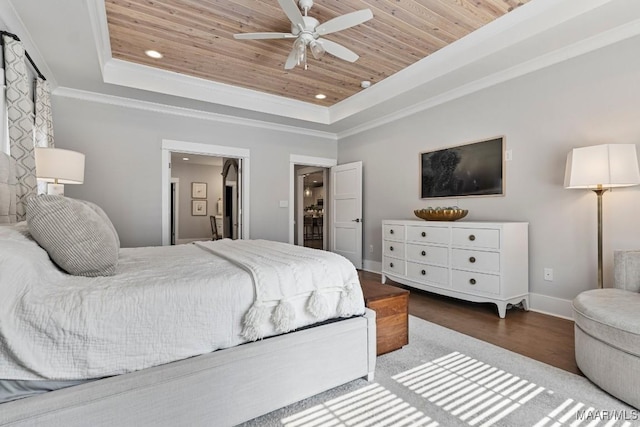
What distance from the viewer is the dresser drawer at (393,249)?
395 cm

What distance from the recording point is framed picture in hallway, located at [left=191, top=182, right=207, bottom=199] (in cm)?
931

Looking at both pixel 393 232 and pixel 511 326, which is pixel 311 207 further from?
pixel 511 326

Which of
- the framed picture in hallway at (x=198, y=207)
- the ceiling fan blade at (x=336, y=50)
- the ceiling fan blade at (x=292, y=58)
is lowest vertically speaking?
the framed picture in hallway at (x=198, y=207)

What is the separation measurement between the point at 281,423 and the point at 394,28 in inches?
125

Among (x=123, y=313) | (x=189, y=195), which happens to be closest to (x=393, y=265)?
(x=123, y=313)

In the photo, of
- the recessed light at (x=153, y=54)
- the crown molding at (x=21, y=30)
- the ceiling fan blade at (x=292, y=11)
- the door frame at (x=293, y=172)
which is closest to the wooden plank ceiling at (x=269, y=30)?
the recessed light at (x=153, y=54)

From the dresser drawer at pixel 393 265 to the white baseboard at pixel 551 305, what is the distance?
4.52ft

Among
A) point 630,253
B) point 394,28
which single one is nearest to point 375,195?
point 394,28

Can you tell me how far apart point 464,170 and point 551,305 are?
170 centimetres

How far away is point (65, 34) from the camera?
258 centimetres

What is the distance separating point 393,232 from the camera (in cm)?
410

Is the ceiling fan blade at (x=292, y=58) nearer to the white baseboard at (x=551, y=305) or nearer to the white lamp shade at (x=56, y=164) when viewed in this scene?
the white lamp shade at (x=56, y=164)

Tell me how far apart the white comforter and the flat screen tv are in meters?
2.83

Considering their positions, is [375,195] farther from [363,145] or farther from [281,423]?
[281,423]
